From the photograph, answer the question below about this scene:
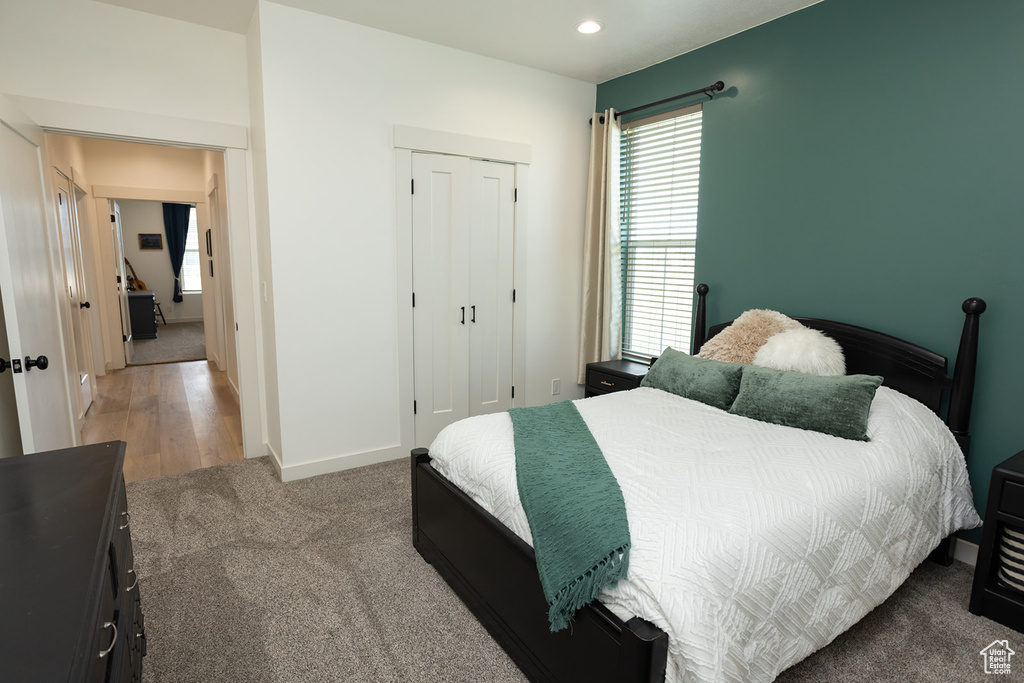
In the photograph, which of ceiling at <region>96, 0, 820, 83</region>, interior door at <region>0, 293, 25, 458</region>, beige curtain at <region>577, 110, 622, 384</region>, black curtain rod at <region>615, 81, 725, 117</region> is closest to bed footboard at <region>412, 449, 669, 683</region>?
interior door at <region>0, 293, 25, 458</region>

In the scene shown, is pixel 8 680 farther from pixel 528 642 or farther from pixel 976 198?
pixel 976 198

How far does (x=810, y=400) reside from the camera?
236 cm

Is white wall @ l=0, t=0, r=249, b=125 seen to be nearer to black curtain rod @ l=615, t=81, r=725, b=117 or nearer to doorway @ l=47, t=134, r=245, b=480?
doorway @ l=47, t=134, r=245, b=480

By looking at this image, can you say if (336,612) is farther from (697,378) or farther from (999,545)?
(999,545)

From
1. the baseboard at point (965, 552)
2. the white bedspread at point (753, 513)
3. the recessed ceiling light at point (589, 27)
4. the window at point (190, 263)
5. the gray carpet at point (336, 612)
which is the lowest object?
the gray carpet at point (336, 612)

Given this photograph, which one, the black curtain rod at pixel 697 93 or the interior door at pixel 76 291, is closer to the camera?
the black curtain rod at pixel 697 93

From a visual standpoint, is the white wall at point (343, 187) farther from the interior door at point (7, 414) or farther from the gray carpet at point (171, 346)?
the gray carpet at point (171, 346)

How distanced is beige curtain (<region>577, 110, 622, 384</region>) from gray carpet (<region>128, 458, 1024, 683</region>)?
79.8 inches

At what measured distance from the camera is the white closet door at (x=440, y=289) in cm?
361

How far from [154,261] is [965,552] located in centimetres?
1231

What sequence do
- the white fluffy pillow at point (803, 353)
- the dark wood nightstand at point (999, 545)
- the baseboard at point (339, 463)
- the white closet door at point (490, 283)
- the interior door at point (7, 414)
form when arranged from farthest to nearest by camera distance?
the white closet door at point (490, 283) < the baseboard at point (339, 463) < the white fluffy pillow at point (803, 353) < the interior door at point (7, 414) < the dark wood nightstand at point (999, 545)

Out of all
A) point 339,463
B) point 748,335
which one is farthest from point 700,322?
point 339,463

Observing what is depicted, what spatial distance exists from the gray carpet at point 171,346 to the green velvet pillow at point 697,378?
6.45 metres

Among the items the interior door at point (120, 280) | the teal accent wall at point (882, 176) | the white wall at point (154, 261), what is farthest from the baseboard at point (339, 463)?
the white wall at point (154, 261)
